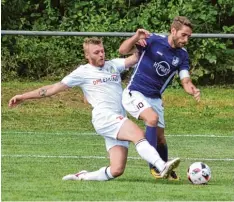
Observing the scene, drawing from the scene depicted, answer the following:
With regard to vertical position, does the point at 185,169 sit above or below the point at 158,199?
below

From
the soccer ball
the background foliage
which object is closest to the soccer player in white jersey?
the soccer ball

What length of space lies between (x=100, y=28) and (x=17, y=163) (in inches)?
326

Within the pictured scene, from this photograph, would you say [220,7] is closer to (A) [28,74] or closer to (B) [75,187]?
(A) [28,74]

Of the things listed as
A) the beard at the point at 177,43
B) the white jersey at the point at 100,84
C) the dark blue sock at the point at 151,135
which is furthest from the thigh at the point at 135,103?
the beard at the point at 177,43

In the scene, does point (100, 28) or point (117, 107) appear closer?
point (117, 107)

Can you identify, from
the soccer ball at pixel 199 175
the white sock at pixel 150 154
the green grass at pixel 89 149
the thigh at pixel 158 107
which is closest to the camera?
the green grass at pixel 89 149

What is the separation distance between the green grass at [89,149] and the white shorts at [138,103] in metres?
0.66

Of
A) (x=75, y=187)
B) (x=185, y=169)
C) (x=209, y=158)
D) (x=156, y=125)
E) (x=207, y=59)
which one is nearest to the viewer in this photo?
(x=75, y=187)

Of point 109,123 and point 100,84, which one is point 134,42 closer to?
Answer: point 100,84

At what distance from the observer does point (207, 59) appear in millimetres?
20547

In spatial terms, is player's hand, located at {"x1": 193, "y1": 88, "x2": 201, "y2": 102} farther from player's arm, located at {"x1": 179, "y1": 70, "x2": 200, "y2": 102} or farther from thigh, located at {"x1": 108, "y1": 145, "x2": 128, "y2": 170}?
thigh, located at {"x1": 108, "y1": 145, "x2": 128, "y2": 170}

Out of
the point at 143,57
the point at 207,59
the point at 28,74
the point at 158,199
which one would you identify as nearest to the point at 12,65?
the point at 28,74

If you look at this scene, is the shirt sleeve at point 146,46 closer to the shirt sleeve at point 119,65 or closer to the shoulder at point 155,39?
the shoulder at point 155,39

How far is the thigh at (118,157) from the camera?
448 inches
